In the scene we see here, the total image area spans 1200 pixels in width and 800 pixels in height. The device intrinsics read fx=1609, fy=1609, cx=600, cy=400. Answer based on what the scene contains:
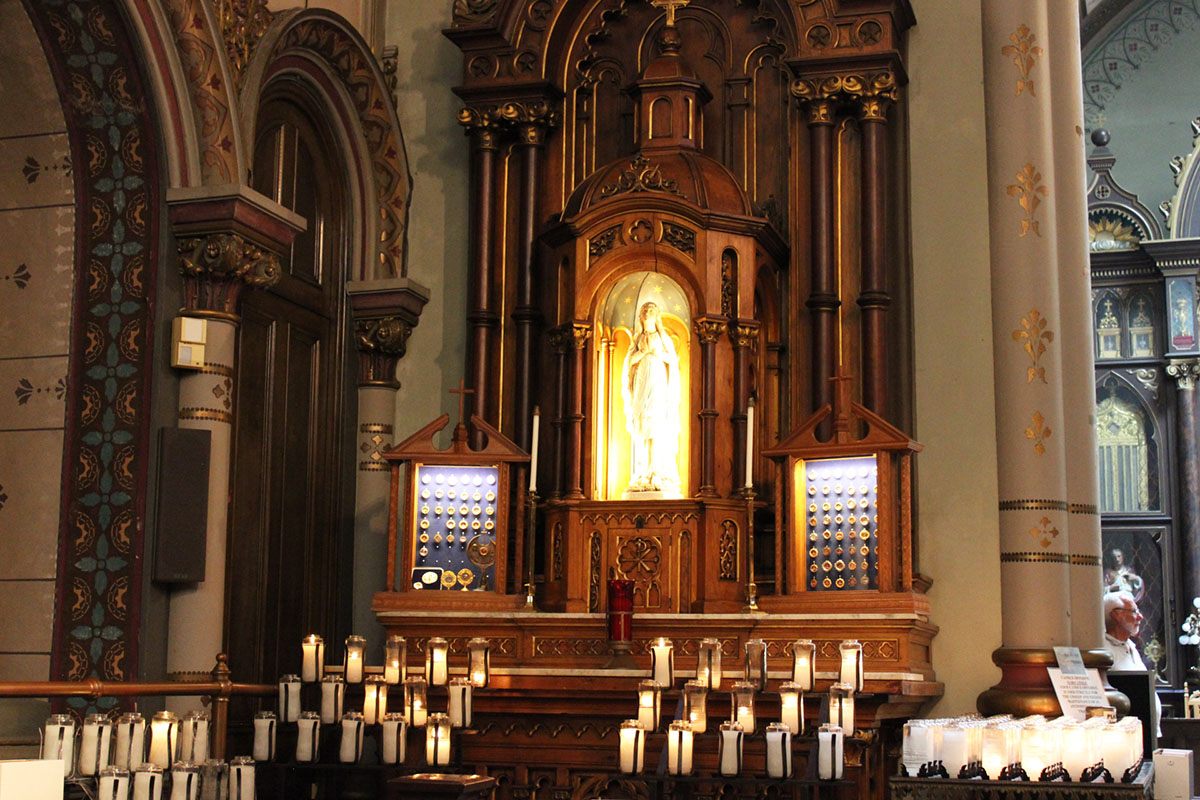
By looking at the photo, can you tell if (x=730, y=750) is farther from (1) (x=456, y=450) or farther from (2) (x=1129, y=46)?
(2) (x=1129, y=46)

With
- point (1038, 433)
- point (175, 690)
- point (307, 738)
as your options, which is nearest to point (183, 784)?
point (175, 690)

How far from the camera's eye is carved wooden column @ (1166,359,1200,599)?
17.0m

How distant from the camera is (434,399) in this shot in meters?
10.1

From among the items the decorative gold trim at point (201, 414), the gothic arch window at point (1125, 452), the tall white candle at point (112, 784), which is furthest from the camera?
the gothic arch window at point (1125, 452)

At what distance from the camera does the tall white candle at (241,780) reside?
23.6 ft

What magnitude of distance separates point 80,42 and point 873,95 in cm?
433

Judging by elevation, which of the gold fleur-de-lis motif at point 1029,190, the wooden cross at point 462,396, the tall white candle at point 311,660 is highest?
the gold fleur-de-lis motif at point 1029,190

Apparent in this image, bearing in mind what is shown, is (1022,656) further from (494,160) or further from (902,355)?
(494,160)

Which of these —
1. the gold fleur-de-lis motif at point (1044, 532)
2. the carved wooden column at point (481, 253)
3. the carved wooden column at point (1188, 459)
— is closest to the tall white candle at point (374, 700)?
the carved wooden column at point (481, 253)

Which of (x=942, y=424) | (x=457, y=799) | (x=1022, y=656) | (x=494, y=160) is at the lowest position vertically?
(x=457, y=799)

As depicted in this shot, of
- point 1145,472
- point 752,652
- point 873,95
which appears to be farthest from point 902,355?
point 1145,472

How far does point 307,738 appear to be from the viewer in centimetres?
775

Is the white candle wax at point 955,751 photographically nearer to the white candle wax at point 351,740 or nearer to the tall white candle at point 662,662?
the tall white candle at point 662,662

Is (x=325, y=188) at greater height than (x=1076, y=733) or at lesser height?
greater
